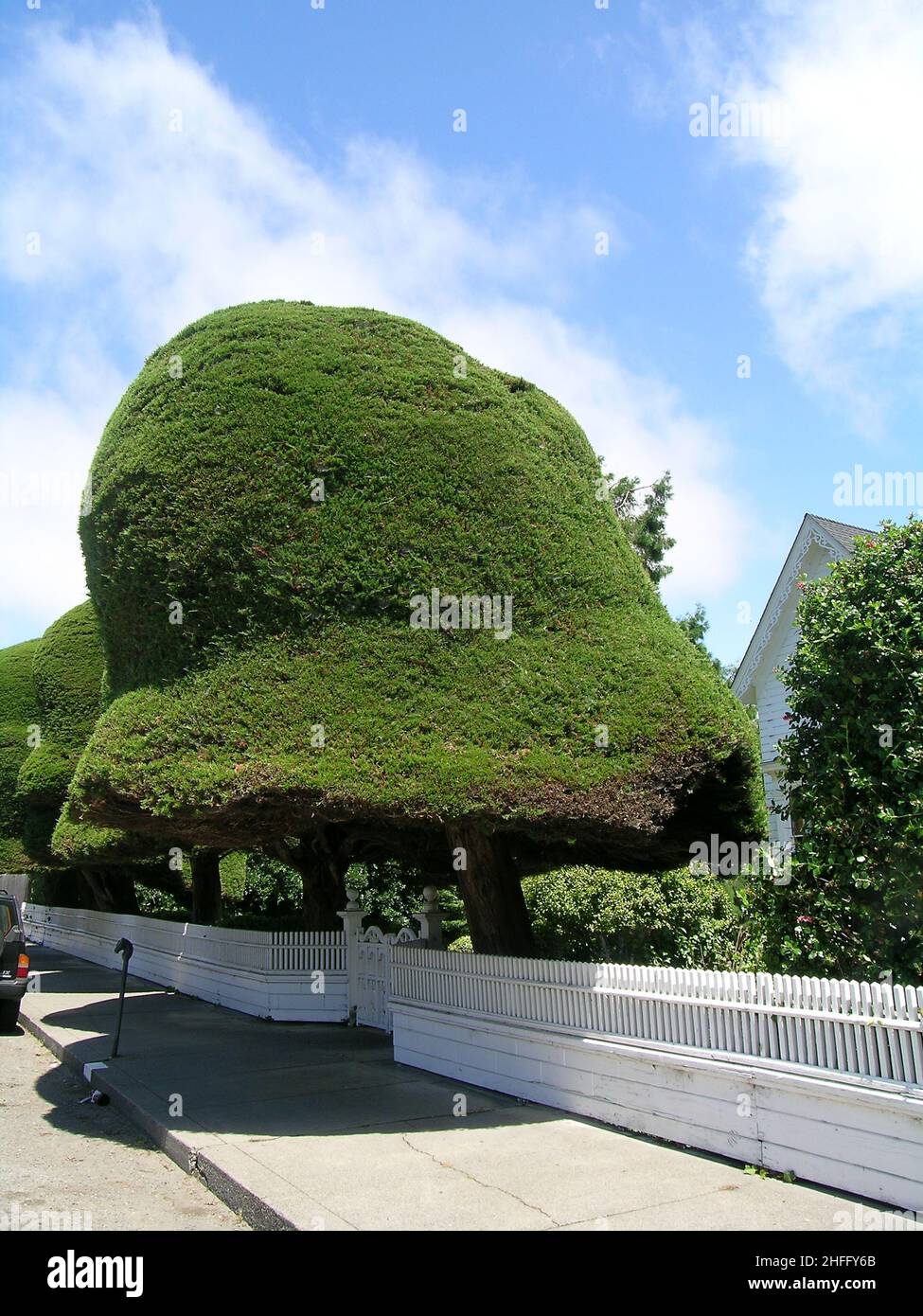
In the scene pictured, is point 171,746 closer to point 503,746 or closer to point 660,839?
point 503,746

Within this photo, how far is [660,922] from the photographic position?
14062 mm

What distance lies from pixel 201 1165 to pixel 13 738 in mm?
19487

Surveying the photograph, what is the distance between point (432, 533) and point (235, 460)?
1770mm

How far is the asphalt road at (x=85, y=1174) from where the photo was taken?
562 centimetres

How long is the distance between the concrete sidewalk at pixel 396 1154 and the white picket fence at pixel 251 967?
199 centimetres

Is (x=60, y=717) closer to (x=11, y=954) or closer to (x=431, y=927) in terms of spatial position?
(x=11, y=954)

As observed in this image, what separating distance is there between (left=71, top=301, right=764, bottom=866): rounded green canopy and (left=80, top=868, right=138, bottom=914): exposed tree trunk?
59.6ft

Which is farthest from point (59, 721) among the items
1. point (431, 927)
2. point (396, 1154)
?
point (396, 1154)

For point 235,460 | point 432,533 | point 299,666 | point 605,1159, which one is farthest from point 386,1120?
point 235,460

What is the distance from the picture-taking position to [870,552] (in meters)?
6.33

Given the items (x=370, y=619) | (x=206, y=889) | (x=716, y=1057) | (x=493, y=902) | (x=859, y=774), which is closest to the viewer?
(x=859, y=774)

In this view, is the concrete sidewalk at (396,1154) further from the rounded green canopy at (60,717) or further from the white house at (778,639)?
the rounded green canopy at (60,717)

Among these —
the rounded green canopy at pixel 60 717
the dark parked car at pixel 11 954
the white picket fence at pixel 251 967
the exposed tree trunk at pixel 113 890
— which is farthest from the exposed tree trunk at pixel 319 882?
the exposed tree trunk at pixel 113 890

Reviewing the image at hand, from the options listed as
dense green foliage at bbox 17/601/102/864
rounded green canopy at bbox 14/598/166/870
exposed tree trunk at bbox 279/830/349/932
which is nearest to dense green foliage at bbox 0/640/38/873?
rounded green canopy at bbox 14/598/166/870
